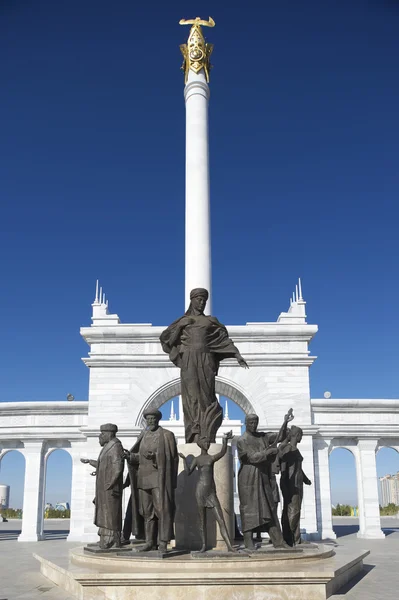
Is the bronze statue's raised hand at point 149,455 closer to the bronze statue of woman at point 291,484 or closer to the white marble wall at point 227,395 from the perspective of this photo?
the bronze statue of woman at point 291,484

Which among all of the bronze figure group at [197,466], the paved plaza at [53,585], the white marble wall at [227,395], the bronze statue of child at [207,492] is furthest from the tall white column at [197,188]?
the bronze statue of child at [207,492]

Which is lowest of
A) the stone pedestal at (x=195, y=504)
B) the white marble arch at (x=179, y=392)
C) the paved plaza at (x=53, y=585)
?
the paved plaza at (x=53, y=585)

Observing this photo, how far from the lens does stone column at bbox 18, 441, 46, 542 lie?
27.8 meters

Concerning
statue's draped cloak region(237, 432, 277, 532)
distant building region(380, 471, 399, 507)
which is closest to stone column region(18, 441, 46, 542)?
statue's draped cloak region(237, 432, 277, 532)

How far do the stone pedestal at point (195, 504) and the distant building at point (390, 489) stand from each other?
225 ft

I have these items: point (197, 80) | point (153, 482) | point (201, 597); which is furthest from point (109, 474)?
point (197, 80)

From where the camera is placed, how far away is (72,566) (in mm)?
10016

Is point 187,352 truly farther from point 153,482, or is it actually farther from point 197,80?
point 197,80

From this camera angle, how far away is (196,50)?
31766 mm

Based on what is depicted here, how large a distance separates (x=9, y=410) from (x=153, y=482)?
2162 centimetres

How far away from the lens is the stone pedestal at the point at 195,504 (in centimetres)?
1040

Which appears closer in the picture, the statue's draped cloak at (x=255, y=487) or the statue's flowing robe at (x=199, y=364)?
the statue's draped cloak at (x=255, y=487)

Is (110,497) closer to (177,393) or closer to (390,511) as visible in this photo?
(177,393)

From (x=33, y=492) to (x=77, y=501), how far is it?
96.1 inches
